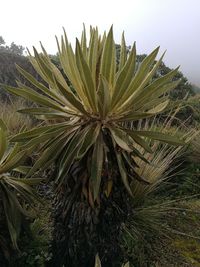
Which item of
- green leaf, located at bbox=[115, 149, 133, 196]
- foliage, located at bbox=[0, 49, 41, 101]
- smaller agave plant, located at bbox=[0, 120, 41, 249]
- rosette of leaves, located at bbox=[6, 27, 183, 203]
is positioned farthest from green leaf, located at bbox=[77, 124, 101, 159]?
foliage, located at bbox=[0, 49, 41, 101]

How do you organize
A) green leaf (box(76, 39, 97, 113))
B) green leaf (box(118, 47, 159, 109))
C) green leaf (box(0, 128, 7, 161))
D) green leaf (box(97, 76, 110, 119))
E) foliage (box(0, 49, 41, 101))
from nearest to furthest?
green leaf (box(97, 76, 110, 119)) < green leaf (box(76, 39, 97, 113)) < green leaf (box(118, 47, 159, 109)) < green leaf (box(0, 128, 7, 161)) < foliage (box(0, 49, 41, 101))

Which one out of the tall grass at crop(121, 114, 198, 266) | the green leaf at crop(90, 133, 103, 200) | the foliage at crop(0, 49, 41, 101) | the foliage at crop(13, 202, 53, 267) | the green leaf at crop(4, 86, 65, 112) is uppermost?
the green leaf at crop(4, 86, 65, 112)

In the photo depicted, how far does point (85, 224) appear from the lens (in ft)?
11.5

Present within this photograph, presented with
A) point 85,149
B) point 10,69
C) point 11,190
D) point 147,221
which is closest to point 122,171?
point 85,149

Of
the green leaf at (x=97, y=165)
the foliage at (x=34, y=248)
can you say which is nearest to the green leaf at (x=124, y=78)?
the green leaf at (x=97, y=165)

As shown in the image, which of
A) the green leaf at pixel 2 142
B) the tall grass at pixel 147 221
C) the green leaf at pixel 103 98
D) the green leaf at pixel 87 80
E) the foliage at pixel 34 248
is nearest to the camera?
the green leaf at pixel 103 98

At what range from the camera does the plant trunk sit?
350cm

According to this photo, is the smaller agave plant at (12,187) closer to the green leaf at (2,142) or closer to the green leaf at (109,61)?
the green leaf at (2,142)

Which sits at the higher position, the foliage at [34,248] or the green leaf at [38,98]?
the green leaf at [38,98]

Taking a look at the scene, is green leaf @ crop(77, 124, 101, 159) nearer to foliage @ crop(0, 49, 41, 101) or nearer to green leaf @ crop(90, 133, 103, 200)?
green leaf @ crop(90, 133, 103, 200)

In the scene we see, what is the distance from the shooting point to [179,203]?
5.82 meters

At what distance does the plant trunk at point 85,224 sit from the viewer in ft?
11.5

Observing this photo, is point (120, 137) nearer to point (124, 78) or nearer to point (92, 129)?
point (92, 129)

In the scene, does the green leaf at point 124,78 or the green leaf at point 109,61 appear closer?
the green leaf at point 124,78
